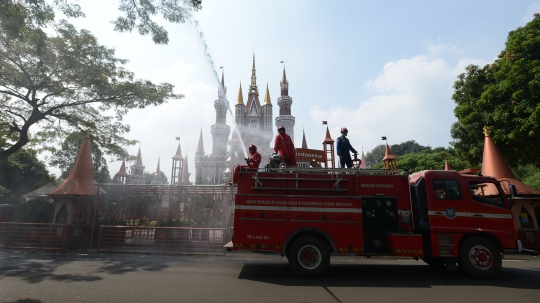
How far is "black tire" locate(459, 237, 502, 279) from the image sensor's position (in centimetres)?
668

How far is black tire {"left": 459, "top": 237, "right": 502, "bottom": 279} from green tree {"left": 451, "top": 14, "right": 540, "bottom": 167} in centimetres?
952

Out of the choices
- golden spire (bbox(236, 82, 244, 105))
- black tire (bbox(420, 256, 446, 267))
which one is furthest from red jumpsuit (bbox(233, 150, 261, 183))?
golden spire (bbox(236, 82, 244, 105))

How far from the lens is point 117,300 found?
5004mm

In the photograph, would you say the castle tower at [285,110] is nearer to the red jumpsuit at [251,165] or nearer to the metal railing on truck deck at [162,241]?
the metal railing on truck deck at [162,241]

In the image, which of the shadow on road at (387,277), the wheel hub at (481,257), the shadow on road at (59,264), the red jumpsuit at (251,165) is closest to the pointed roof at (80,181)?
the shadow on road at (59,264)

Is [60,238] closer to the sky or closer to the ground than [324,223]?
closer to the ground

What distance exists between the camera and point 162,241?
38.5ft

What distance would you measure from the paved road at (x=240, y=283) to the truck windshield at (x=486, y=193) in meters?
1.83

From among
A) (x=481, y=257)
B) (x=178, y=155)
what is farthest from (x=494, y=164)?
(x=178, y=155)

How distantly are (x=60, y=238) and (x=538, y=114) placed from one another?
21487mm

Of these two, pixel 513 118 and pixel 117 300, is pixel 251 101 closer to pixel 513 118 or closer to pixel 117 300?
pixel 513 118

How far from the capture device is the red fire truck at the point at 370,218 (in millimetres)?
6770

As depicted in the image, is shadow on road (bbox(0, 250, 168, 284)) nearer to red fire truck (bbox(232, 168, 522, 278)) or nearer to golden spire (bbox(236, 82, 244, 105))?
red fire truck (bbox(232, 168, 522, 278))

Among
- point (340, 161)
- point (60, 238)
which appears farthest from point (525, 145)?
point (60, 238)
